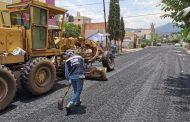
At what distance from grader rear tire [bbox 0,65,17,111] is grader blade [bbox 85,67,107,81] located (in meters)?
5.86

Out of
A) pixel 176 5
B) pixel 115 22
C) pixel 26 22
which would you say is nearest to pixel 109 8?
pixel 115 22

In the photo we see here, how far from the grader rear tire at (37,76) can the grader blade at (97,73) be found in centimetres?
365

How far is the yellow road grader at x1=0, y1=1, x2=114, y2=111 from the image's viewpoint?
361 inches

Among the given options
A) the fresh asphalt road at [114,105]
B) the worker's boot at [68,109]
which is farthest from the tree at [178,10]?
the worker's boot at [68,109]

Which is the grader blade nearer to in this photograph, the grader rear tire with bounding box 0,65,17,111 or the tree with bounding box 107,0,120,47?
the grader rear tire with bounding box 0,65,17,111

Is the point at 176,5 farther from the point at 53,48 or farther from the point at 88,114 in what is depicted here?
the point at 88,114

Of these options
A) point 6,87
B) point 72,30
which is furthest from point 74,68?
point 72,30

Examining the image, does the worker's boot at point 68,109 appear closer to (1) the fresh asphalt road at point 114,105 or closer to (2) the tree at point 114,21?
A: (1) the fresh asphalt road at point 114,105

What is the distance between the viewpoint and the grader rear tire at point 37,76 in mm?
9844

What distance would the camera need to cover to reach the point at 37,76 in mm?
10312

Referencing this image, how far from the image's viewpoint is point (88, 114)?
330 inches

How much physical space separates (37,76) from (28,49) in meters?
1.16

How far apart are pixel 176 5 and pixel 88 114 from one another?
7.88 meters

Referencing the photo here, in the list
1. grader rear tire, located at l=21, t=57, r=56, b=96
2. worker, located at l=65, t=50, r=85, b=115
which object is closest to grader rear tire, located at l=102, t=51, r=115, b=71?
grader rear tire, located at l=21, t=57, r=56, b=96
